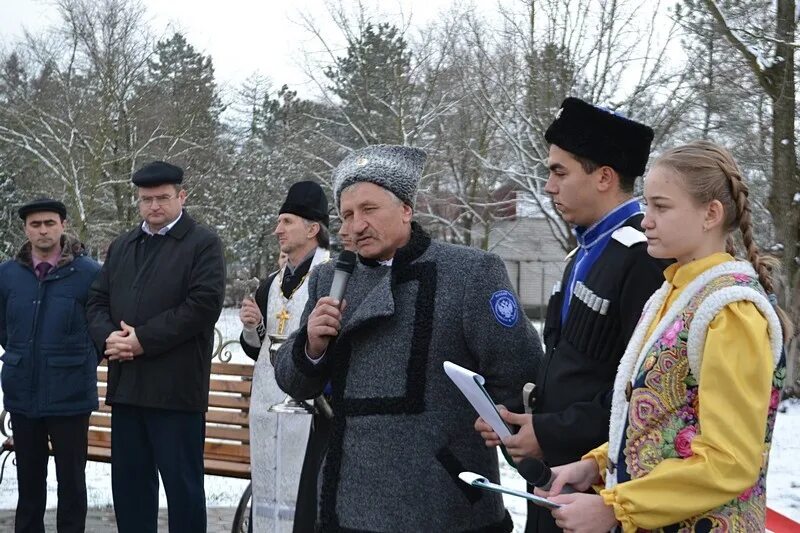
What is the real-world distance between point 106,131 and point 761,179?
62.6ft

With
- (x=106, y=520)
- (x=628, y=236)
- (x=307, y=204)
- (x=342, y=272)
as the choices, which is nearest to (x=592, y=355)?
(x=628, y=236)

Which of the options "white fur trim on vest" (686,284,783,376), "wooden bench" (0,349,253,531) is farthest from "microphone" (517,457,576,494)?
"wooden bench" (0,349,253,531)

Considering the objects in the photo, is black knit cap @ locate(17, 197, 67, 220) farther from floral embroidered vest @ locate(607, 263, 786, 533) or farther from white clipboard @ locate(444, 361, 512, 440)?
floral embroidered vest @ locate(607, 263, 786, 533)

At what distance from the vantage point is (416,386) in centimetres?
299

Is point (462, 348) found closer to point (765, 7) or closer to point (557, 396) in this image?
point (557, 396)

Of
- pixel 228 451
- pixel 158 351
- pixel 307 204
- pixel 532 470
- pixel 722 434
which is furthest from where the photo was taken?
pixel 228 451

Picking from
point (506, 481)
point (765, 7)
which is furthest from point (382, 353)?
point (765, 7)

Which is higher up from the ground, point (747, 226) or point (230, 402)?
point (747, 226)

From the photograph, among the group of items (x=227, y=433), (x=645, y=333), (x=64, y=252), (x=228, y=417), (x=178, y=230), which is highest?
(x=178, y=230)

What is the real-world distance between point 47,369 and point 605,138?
404 centimetres

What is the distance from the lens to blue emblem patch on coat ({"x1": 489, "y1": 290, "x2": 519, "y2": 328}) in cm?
304

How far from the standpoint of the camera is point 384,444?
9.73 feet

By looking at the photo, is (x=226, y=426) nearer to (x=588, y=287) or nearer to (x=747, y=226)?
(x=588, y=287)

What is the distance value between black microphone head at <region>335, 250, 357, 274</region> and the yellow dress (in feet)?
4.25
